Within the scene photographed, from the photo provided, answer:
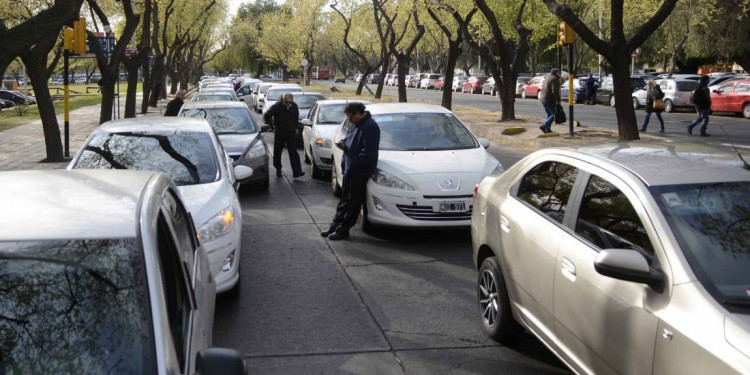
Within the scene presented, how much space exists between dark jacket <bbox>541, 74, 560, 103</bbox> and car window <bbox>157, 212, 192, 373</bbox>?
18590 mm

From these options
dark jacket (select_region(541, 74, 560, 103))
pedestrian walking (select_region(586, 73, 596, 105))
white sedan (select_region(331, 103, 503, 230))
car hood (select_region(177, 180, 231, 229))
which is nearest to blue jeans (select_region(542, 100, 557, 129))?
dark jacket (select_region(541, 74, 560, 103))

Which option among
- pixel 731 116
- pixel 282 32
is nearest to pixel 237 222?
pixel 731 116

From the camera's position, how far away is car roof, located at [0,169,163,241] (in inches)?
116

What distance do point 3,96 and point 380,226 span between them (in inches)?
2031

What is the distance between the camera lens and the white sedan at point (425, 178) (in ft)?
29.6

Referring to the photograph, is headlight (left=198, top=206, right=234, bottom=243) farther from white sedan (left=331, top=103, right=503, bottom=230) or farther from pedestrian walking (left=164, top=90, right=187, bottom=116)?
pedestrian walking (left=164, top=90, right=187, bottom=116)

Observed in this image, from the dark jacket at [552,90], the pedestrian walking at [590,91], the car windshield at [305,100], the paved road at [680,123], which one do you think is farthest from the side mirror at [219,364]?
the pedestrian walking at [590,91]

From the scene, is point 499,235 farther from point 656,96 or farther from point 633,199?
point 656,96

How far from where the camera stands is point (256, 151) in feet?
43.3

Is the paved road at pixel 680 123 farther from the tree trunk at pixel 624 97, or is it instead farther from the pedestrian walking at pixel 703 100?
the tree trunk at pixel 624 97

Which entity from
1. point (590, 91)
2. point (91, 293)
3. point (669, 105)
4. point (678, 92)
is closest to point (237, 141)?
point (91, 293)

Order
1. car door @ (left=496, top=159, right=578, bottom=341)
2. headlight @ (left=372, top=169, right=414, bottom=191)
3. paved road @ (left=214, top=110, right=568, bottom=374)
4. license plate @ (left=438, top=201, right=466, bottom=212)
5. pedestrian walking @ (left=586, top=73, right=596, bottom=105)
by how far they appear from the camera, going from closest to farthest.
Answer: car door @ (left=496, top=159, right=578, bottom=341) → paved road @ (left=214, top=110, right=568, bottom=374) → license plate @ (left=438, top=201, right=466, bottom=212) → headlight @ (left=372, top=169, right=414, bottom=191) → pedestrian walking @ (left=586, top=73, right=596, bottom=105)

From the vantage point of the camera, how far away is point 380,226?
9.76m

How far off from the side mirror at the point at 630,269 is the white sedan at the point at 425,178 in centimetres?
529
